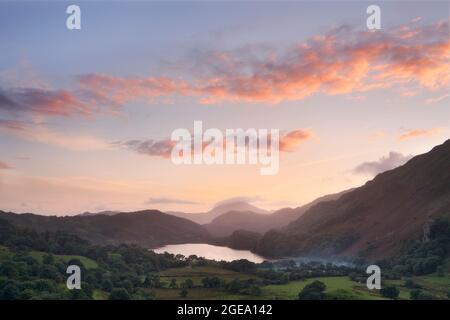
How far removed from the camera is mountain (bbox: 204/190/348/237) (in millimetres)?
76750

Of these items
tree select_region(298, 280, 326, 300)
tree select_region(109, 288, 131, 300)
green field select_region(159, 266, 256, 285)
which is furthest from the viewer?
green field select_region(159, 266, 256, 285)

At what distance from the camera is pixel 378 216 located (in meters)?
96.7

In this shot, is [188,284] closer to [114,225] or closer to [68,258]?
[68,258]

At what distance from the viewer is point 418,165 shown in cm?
10250

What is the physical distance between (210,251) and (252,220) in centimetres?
1418

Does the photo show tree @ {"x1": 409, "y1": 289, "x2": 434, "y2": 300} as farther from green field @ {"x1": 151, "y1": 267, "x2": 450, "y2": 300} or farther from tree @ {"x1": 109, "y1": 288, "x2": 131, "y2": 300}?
tree @ {"x1": 109, "y1": 288, "x2": 131, "y2": 300}

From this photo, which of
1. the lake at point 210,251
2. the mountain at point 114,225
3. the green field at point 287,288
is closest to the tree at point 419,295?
the green field at point 287,288

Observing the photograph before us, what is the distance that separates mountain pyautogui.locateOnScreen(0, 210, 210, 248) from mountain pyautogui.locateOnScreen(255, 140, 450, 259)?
21.9m

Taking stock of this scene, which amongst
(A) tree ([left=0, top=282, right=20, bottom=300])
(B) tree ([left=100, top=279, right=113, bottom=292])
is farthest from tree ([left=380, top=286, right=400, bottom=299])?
(A) tree ([left=0, top=282, right=20, bottom=300])

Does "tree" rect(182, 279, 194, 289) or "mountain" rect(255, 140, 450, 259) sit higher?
"mountain" rect(255, 140, 450, 259)
